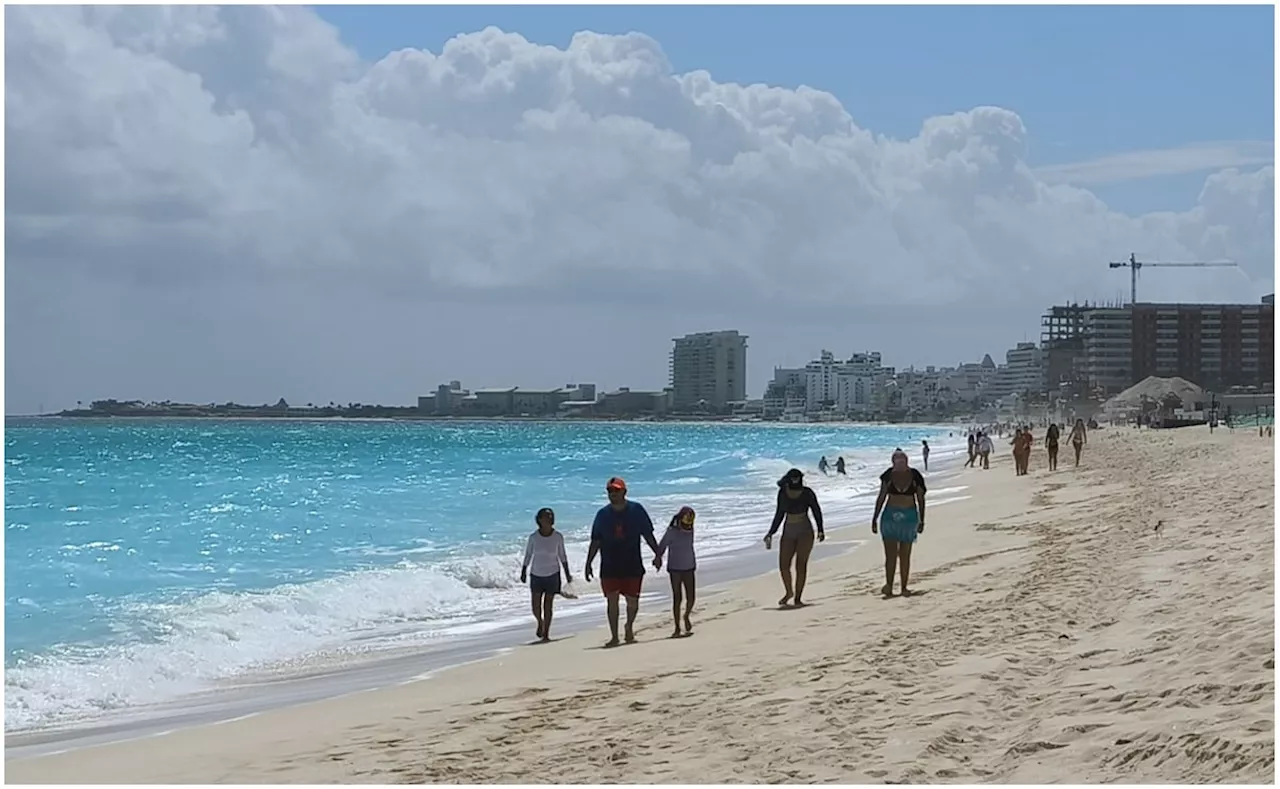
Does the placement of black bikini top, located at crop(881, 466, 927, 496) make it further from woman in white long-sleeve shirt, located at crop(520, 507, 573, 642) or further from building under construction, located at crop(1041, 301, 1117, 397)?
building under construction, located at crop(1041, 301, 1117, 397)

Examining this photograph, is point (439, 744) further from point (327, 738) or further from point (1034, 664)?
point (1034, 664)

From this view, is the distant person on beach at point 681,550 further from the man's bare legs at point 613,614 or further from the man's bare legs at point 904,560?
the man's bare legs at point 904,560

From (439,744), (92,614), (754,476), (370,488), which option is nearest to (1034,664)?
(439,744)

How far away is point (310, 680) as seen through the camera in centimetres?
1104

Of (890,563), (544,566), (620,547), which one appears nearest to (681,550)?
(620,547)

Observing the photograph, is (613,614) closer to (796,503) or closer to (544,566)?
(544,566)

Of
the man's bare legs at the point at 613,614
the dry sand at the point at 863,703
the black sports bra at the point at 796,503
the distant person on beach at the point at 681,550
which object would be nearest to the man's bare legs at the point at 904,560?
the dry sand at the point at 863,703

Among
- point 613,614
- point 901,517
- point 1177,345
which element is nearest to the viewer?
point 613,614

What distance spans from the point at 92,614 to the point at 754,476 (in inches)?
1385

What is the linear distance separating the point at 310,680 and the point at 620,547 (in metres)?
2.81

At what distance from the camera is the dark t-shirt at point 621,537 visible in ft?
35.9

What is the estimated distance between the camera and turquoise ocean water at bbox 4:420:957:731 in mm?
12234

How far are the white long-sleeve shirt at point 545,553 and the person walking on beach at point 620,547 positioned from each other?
739 millimetres

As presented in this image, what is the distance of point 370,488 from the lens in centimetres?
4422
